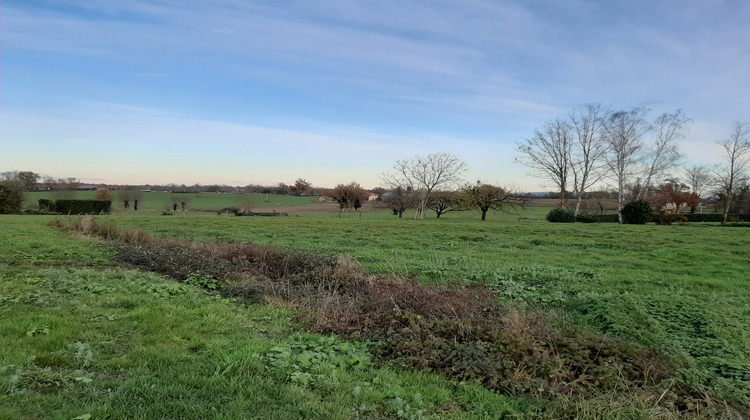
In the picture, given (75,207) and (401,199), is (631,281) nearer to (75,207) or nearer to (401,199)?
(401,199)

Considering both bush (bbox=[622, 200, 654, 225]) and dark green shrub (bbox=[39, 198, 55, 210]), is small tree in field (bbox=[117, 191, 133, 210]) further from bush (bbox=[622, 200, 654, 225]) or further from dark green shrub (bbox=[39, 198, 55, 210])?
bush (bbox=[622, 200, 654, 225])

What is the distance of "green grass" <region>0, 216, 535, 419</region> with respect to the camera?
3.52 m

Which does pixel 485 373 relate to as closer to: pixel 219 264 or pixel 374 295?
pixel 374 295

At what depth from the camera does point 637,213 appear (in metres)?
40.1

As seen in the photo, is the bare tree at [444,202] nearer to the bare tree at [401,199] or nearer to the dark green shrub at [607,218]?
the bare tree at [401,199]

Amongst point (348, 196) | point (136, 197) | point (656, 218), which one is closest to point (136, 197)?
point (136, 197)

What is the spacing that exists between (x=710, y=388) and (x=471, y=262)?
8642mm

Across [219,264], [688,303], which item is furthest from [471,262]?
[219,264]

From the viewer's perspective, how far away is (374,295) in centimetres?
724

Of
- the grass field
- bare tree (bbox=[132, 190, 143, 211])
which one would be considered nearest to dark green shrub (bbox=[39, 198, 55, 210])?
bare tree (bbox=[132, 190, 143, 211])

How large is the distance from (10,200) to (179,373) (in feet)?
157

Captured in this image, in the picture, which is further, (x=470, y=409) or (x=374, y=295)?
(x=374, y=295)

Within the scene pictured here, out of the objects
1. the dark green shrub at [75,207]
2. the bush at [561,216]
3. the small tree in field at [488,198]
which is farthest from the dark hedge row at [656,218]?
the dark green shrub at [75,207]

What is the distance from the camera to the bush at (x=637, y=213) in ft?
131
